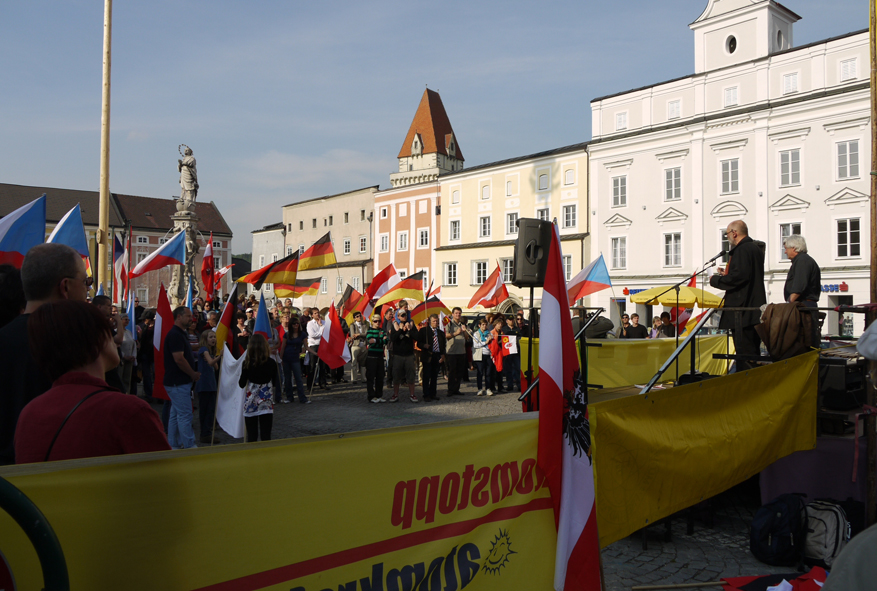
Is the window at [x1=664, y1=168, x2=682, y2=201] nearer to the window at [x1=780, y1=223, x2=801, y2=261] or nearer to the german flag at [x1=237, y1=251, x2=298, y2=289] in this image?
the window at [x1=780, y1=223, x2=801, y2=261]

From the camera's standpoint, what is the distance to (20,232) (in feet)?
25.6

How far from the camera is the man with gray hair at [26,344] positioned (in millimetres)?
2957

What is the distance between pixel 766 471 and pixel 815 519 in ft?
2.47

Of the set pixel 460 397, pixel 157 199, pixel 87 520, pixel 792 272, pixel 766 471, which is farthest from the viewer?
pixel 157 199

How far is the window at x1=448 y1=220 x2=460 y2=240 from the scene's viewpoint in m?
52.3

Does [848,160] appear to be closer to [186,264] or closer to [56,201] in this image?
[186,264]

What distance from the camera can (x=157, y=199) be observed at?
92250 millimetres

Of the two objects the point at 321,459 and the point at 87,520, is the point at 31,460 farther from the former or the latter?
the point at 321,459

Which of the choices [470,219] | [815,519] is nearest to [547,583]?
[815,519]

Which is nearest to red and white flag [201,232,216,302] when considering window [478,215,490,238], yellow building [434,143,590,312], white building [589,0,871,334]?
white building [589,0,871,334]

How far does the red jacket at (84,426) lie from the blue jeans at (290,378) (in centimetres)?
1260

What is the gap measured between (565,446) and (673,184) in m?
39.4

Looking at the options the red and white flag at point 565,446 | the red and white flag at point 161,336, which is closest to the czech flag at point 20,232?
the red and white flag at point 161,336

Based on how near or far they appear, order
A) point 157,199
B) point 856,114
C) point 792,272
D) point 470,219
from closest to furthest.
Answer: point 792,272 → point 856,114 → point 470,219 → point 157,199
